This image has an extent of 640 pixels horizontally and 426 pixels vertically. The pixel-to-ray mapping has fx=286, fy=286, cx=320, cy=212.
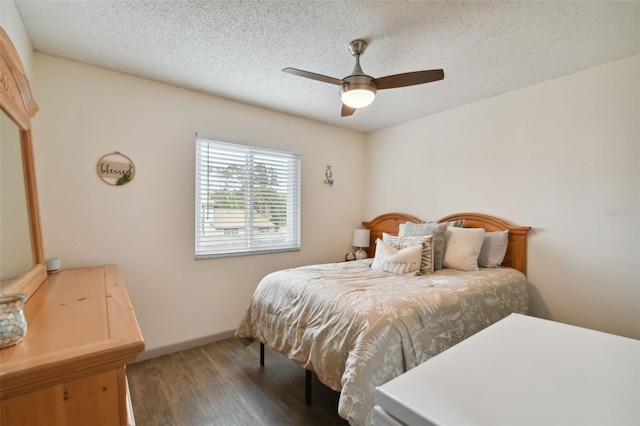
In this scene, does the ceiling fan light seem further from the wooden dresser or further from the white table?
the wooden dresser

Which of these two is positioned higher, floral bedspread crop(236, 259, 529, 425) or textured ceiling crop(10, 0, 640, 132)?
textured ceiling crop(10, 0, 640, 132)

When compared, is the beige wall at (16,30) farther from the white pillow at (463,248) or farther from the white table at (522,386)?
the white pillow at (463,248)

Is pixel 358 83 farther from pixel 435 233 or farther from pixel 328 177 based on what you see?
pixel 328 177

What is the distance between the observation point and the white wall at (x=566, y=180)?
2.23 m

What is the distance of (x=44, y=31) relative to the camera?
1.92 m

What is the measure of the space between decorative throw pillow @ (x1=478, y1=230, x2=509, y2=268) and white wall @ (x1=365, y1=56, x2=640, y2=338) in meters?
0.22

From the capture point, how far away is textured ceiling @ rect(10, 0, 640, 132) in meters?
1.70

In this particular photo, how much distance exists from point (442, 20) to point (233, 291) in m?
2.95

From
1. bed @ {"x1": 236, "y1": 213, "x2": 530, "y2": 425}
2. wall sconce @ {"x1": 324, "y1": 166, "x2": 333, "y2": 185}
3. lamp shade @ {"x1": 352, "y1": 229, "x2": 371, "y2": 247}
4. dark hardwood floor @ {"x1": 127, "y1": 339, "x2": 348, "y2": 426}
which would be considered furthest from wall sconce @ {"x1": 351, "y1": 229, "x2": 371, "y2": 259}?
dark hardwood floor @ {"x1": 127, "y1": 339, "x2": 348, "y2": 426}

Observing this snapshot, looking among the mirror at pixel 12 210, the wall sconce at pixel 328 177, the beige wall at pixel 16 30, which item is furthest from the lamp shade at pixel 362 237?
the beige wall at pixel 16 30

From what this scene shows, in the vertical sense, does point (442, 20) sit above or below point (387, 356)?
above

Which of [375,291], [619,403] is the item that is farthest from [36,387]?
[375,291]

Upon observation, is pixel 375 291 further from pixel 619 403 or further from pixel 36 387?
pixel 36 387


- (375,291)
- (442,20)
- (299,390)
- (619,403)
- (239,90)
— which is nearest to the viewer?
(619,403)
